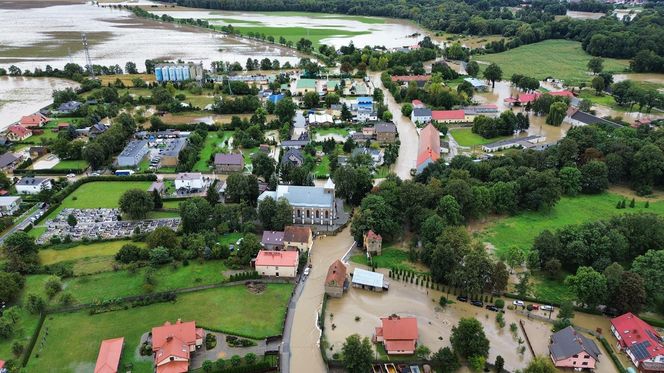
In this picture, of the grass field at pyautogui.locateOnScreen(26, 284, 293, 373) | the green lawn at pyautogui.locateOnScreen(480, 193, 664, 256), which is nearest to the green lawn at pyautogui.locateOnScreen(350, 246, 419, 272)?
the grass field at pyautogui.locateOnScreen(26, 284, 293, 373)

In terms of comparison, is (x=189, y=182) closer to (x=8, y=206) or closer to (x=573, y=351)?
(x=8, y=206)

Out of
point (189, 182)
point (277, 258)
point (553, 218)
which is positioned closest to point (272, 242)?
point (277, 258)

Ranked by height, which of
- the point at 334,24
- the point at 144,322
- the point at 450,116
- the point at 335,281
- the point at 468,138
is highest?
the point at 334,24

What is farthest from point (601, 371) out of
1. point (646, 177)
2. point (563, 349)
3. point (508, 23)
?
point (508, 23)

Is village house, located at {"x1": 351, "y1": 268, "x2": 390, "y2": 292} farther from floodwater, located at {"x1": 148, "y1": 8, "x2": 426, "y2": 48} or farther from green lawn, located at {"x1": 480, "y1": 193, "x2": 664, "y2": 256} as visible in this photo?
floodwater, located at {"x1": 148, "y1": 8, "x2": 426, "y2": 48}

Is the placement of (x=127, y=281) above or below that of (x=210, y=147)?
below

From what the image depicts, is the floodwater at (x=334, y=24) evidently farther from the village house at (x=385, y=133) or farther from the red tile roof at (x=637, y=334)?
the red tile roof at (x=637, y=334)
